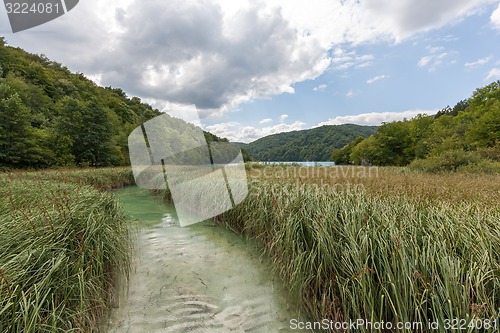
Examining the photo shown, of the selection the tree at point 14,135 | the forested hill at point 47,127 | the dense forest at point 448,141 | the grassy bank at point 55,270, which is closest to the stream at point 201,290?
the grassy bank at point 55,270

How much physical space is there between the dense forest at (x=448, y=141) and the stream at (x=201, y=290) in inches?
501

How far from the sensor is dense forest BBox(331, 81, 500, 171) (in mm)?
11906

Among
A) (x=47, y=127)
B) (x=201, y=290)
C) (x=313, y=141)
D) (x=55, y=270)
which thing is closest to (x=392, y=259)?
(x=201, y=290)

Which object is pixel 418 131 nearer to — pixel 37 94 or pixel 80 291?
pixel 80 291

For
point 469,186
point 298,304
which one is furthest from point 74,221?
point 469,186

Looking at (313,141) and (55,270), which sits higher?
(313,141)

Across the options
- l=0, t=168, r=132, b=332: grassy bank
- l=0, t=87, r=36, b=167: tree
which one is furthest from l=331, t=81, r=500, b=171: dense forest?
l=0, t=87, r=36, b=167: tree

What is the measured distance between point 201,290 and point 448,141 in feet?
72.9

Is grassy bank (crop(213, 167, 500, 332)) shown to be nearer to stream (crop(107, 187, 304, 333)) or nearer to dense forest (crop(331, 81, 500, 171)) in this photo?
stream (crop(107, 187, 304, 333))

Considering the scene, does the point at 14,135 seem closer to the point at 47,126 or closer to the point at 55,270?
the point at 47,126

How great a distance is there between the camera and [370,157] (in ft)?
103

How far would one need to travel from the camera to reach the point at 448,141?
54.7ft

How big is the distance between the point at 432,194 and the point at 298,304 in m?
3.17

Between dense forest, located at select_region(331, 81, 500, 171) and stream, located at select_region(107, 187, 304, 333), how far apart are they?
1273cm
